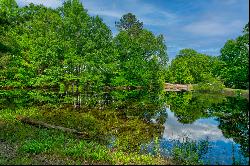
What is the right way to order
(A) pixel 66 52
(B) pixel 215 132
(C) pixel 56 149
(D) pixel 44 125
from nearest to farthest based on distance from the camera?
(C) pixel 56 149, (D) pixel 44 125, (B) pixel 215 132, (A) pixel 66 52

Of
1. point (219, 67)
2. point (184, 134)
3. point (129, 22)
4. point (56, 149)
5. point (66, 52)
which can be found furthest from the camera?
point (129, 22)

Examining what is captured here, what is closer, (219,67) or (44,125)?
(44,125)

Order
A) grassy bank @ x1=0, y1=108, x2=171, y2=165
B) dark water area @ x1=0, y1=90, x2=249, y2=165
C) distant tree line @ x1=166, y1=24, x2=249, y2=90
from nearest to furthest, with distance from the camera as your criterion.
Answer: grassy bank @ x1=0, y1=108, x2=171, y2=165
dark water area @ x1=0, y1=90, x2=249, y2=165
distant tree line @ x1=166, y1=24, x2=249, y2=90

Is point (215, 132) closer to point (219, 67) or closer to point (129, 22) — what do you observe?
point (219, 67)

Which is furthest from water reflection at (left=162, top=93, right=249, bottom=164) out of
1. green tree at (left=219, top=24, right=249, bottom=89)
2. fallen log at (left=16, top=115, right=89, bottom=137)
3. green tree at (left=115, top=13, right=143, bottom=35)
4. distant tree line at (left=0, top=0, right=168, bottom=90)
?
green tree at (left=115, top=13, right=143, bottom=35)

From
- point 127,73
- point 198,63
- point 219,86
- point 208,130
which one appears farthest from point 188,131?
point 198,63

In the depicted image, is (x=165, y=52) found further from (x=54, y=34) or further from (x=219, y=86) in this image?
(x=54, y=34)

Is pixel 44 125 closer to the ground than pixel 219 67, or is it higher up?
closer to the ground

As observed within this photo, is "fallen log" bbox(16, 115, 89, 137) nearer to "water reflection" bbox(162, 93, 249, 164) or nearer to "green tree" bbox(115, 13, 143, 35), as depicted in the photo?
"water reflection" bbox(162, 93, 249, 164)

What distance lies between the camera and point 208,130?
3616 centimetres

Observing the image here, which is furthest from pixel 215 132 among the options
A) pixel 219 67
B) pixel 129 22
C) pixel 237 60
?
pixel 129 22

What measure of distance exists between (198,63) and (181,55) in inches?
609

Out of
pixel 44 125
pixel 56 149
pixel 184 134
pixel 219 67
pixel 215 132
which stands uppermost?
pixel 219 67

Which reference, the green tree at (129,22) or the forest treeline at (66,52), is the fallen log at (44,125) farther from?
the green tree at (129,22)
